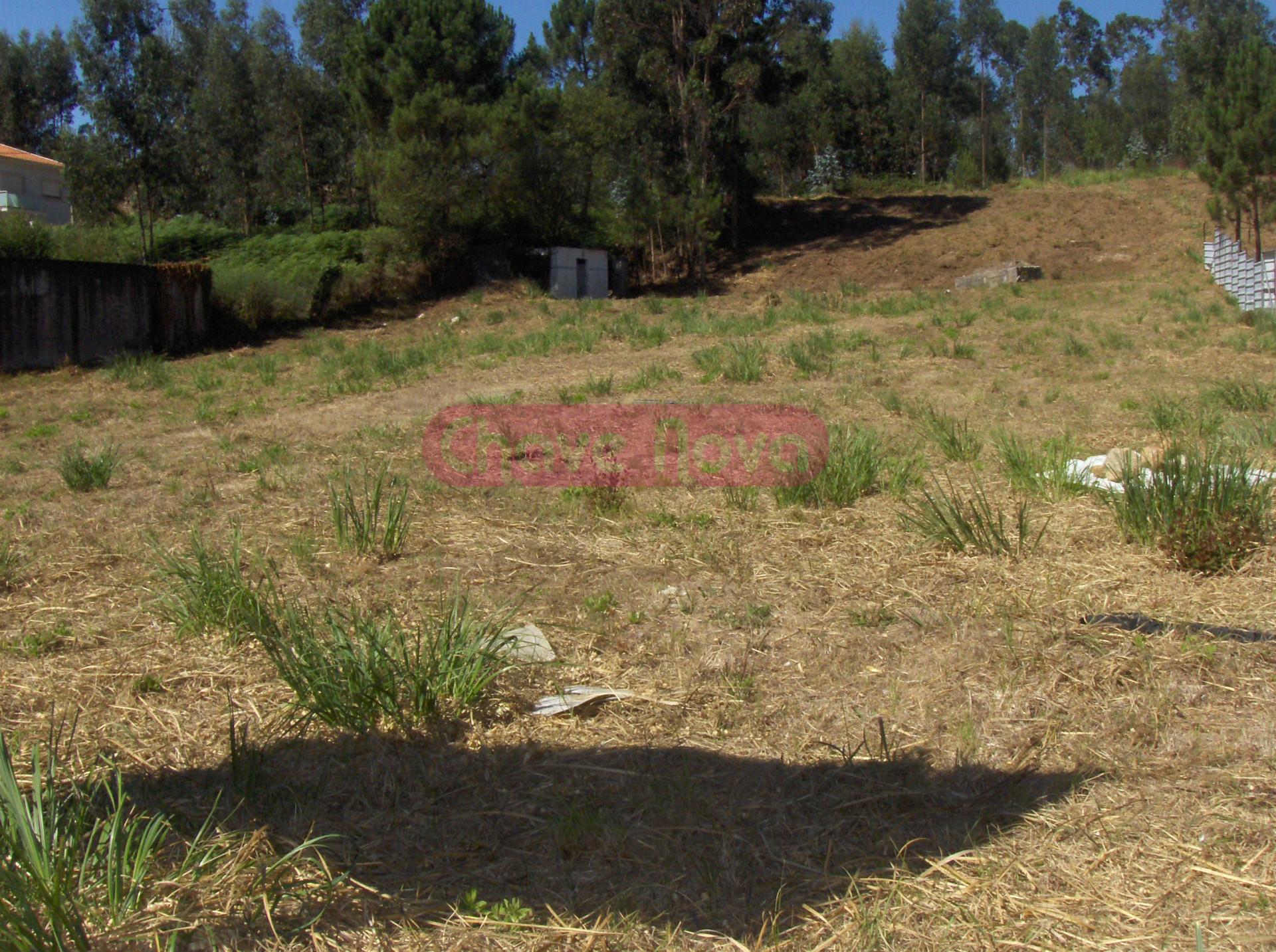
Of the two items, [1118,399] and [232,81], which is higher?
[232,81]

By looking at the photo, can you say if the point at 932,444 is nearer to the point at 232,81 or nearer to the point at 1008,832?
the point at 1008,832

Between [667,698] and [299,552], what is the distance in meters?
2.08

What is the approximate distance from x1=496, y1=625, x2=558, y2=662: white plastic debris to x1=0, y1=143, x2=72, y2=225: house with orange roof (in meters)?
29.8

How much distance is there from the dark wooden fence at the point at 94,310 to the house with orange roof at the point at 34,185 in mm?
15889

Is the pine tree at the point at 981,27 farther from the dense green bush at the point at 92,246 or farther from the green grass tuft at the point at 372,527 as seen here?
the green grass tuft at the point at 372,527

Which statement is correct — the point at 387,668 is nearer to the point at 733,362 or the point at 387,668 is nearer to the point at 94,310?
the point at 733,362

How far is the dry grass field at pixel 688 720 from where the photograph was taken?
95.0 inches

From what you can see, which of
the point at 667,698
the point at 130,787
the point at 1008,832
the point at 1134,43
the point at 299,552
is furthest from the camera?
the point at 1134,43

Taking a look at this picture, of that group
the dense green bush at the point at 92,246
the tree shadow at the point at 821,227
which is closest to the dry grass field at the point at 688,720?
the dense green bush at the point at 92,246

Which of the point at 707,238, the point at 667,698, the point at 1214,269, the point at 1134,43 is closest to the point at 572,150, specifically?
the point at 707,238

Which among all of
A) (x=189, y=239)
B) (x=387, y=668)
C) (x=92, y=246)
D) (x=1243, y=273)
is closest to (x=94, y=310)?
(x=92, y=246)

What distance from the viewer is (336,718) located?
3104 millimetres

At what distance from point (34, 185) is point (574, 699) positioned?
110ft

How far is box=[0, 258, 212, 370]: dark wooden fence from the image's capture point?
1395 cm
